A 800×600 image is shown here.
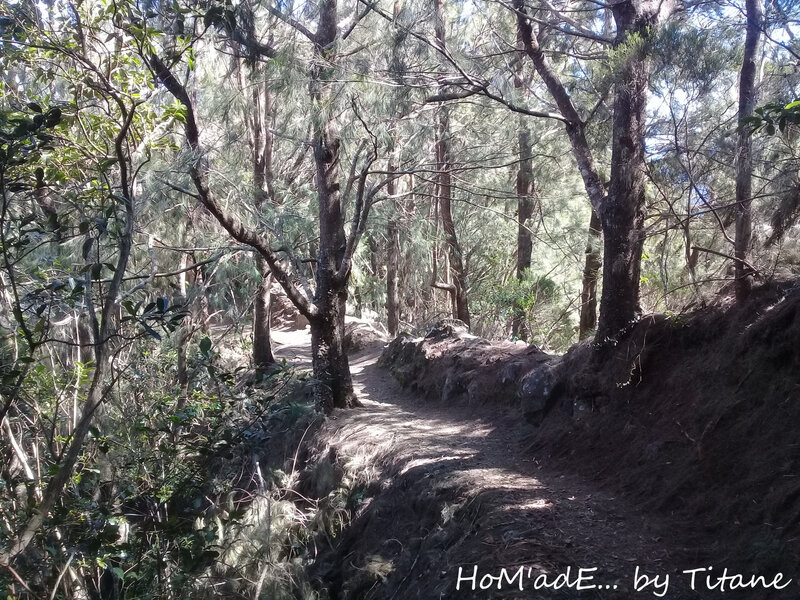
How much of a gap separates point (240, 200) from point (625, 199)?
21.3 ft

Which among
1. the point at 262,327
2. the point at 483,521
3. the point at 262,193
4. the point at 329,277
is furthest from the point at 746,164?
the point at 262,327

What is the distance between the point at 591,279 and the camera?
12.5 metres

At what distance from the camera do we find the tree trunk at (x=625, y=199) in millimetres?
6141

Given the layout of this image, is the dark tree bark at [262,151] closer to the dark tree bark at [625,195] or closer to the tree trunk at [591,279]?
the tree trunk at [591,279]

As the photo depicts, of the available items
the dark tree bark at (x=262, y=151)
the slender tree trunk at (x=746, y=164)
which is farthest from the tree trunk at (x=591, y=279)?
the dark tree bark at (x=262, y=151)

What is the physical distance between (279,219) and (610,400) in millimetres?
6919

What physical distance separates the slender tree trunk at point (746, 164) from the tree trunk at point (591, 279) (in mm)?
5706

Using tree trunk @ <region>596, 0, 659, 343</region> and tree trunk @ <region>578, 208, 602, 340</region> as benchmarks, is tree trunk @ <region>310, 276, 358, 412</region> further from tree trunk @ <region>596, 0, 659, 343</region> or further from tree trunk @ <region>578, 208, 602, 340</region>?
tree trunk @ <region>578, 208, 602, 340</region>

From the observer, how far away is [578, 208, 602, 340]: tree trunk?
38.6ft

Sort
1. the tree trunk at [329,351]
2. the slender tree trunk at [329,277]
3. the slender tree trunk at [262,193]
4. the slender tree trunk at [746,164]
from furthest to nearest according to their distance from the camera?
the slender tree trunk at [262,193] < the tree trunk at [329,351] < the slender tree trunk at [329,277] < the slender tree trunk at [746,164]

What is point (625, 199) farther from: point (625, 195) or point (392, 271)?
point (392, 271)

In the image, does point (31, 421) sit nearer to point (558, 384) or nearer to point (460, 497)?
point (460, 497)

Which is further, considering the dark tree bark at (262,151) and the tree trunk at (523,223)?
the tree trunk at (523,223)

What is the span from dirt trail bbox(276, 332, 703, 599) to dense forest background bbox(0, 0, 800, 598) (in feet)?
2.81
